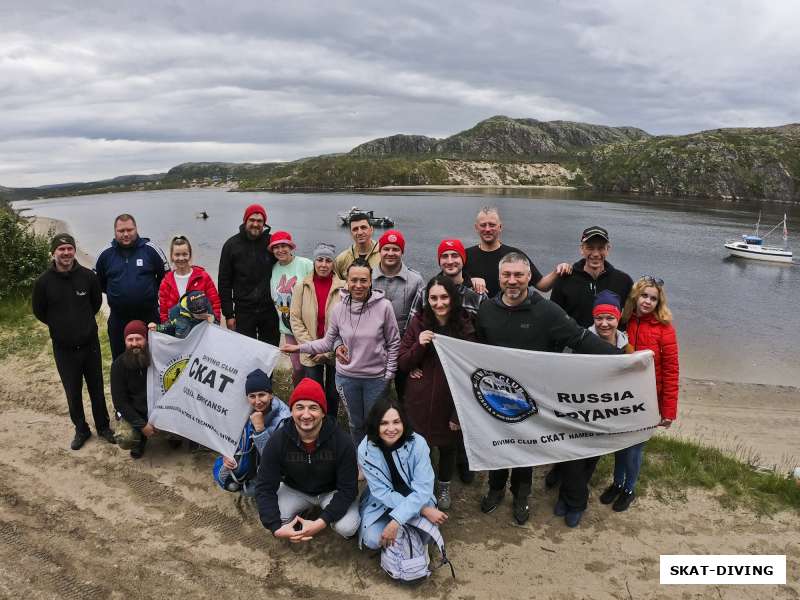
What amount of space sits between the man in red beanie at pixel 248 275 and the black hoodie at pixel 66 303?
148cm

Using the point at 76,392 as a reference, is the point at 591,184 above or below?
above

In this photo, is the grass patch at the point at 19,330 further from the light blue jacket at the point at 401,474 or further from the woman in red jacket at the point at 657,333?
the woman in red jacket at the point at 657,333

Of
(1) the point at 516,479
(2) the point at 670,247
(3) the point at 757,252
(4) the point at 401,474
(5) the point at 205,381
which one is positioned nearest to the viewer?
(4) the point at 401,474

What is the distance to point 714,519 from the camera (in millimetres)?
4742

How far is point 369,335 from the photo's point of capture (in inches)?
178

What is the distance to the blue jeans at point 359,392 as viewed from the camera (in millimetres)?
4676

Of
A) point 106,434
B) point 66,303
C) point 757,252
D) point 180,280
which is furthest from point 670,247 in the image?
point 66,303

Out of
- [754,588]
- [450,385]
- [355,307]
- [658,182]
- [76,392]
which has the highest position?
[658,182]

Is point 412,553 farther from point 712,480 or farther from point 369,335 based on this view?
point 712,480

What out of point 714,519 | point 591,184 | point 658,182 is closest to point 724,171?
point 658,182

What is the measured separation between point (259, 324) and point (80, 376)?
2152 mm

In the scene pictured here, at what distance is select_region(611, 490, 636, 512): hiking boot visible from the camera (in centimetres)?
480

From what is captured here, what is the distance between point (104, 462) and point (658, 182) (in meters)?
125

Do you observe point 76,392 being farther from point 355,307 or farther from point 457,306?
point 457,306
